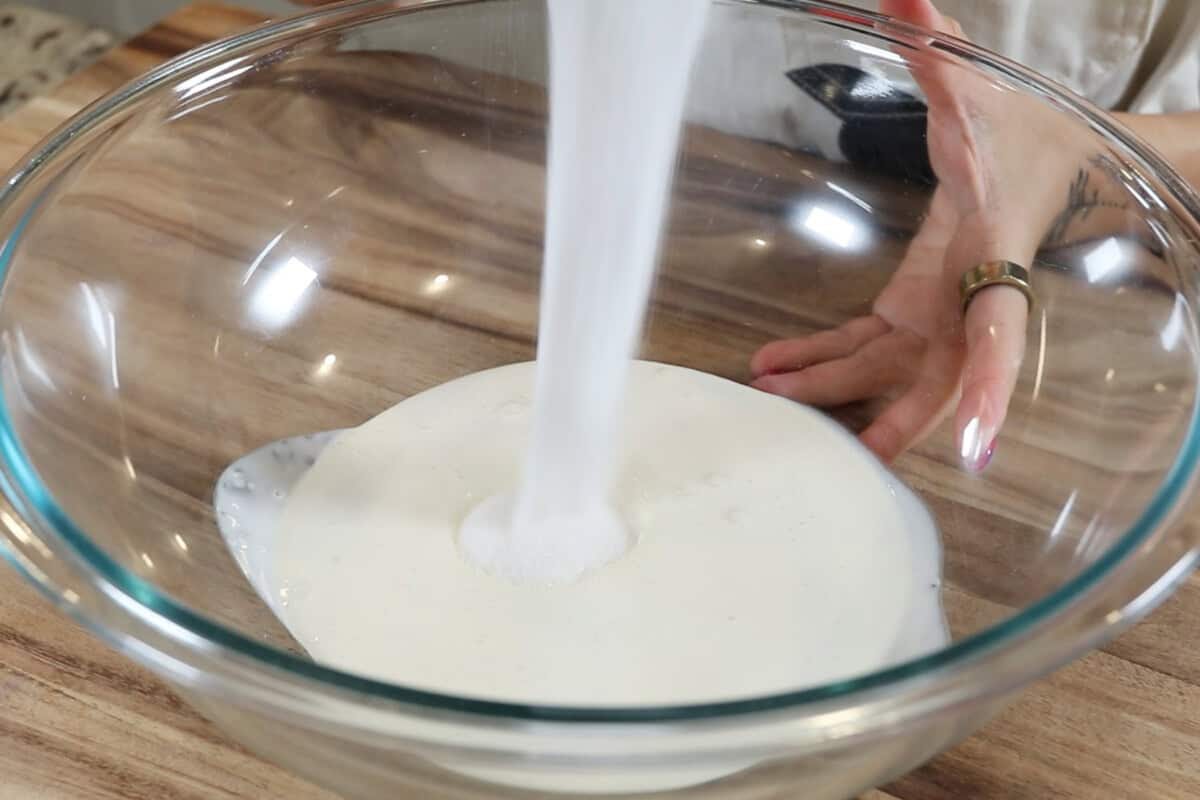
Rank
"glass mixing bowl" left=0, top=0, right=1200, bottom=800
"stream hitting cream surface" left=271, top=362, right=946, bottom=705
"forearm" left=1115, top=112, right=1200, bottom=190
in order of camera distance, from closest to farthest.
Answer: "glass mixing bowl" left=0, top=0, right=1200, bottom=800 < "stream hitting cream surface" left=271, top=362, right=946, bottom=705 < "forearm" left=1115, top=112, right=1200, bottom=190

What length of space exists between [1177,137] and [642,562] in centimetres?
56

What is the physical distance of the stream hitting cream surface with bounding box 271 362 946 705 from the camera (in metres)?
0.55

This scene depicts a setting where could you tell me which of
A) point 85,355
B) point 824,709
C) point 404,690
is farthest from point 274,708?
point 85,355

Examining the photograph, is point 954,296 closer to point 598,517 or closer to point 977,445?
point 977,445

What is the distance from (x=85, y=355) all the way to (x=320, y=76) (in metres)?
0.23

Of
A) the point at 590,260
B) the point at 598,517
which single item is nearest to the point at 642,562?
the point at 598,517

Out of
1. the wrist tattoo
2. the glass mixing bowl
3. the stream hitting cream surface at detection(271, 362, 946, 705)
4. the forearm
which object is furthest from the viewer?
the forearm

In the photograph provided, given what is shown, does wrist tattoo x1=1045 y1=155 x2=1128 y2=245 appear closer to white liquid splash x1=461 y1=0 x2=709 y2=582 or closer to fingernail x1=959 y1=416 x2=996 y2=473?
fingernail x1=959 y1=416 x2=996 y2=473

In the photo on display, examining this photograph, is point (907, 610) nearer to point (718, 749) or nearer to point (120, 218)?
point (718, 749)

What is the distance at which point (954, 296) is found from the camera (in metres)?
0.71

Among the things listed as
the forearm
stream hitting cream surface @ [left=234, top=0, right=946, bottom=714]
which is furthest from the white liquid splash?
the forearm

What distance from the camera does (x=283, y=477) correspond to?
2.15 ft

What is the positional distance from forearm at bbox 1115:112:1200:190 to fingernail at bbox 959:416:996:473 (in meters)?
0.37

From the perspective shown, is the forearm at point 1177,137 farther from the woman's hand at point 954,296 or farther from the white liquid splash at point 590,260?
the white liquid splash at point 590,260
